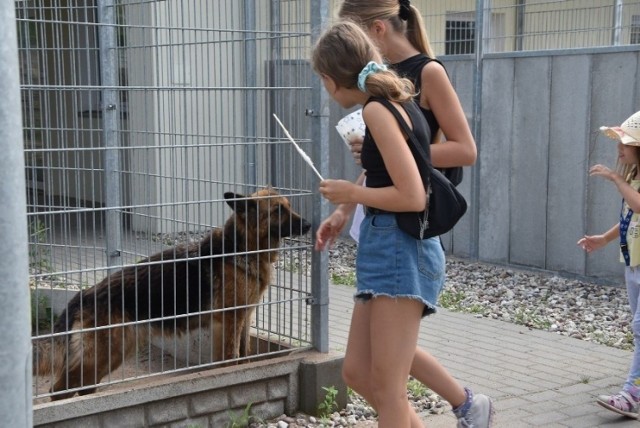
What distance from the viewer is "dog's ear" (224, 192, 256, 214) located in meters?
5.17

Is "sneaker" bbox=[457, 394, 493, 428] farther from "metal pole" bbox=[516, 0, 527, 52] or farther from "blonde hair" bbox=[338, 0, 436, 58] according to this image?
"metal pole" bbox=[516, 0, 527, 52]

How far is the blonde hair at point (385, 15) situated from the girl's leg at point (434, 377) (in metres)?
1.39

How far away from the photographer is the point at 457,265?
9.98 metres

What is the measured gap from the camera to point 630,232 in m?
5.30

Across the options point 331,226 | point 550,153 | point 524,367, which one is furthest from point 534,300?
point 331,226

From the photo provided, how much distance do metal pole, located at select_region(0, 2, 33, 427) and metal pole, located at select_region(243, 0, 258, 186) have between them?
2.71 meters

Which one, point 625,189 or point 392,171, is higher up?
point 392,171

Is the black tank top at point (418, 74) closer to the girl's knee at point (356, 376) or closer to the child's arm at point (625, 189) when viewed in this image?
the girl's knee at point (356, 376)

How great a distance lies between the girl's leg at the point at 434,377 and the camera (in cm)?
415

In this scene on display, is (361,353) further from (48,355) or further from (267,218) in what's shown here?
(48,355)

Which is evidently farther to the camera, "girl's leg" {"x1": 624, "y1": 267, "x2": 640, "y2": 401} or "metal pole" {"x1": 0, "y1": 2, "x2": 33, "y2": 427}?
"girl's leg" {"x1": 624, "y1": 267, "x2": 640, "y2": 401}

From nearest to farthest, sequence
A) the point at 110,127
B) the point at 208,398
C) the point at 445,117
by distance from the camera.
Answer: the point at 445,117
the point at 208,398
the point at 110,127

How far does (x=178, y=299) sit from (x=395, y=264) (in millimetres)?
1677

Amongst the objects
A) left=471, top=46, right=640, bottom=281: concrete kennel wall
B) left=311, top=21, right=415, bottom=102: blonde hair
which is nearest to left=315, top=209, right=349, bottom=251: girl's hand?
left=311, top=21, right=415, bottom=102: blonde hair
